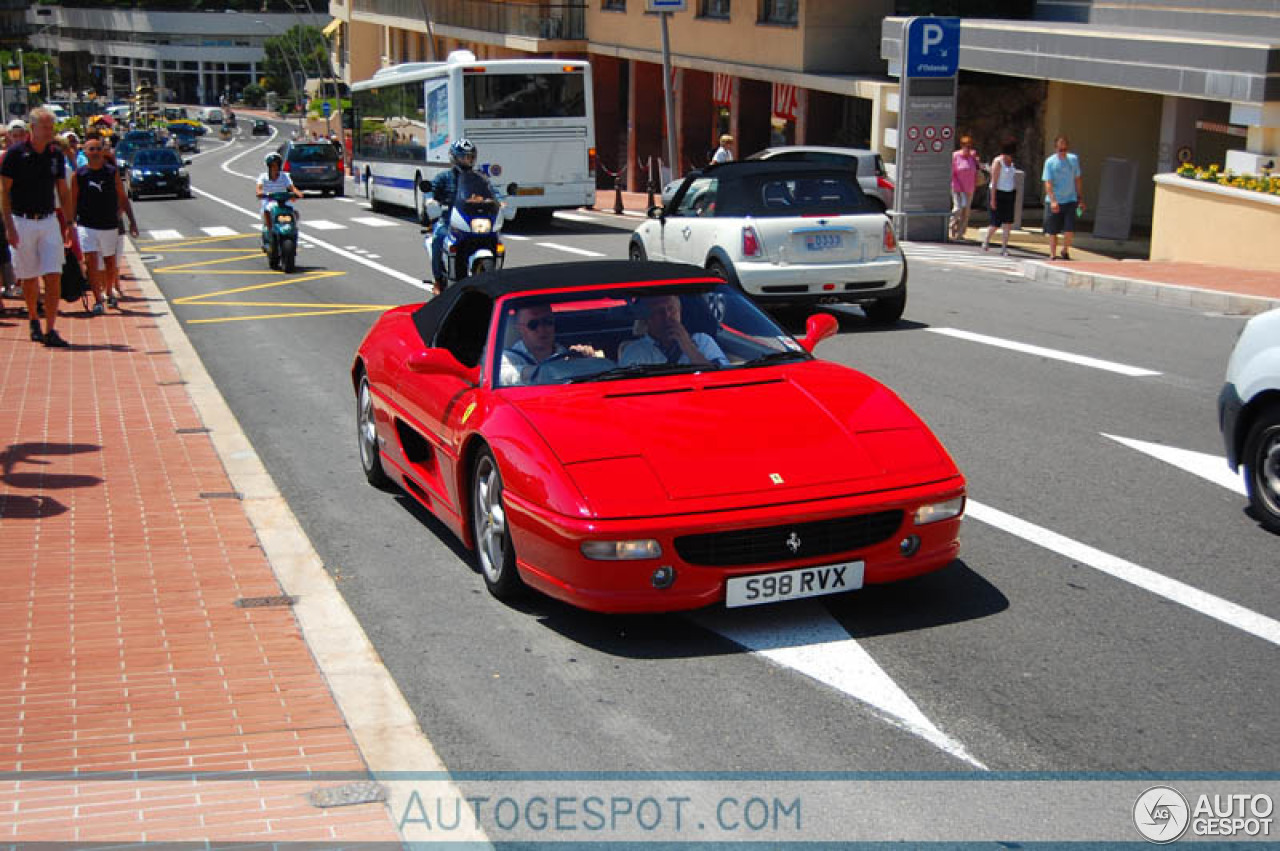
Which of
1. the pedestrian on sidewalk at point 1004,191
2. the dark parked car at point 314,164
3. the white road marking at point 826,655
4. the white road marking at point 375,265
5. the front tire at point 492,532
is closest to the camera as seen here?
the white road marking at point 826,655

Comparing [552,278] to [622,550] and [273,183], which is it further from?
[273,183]

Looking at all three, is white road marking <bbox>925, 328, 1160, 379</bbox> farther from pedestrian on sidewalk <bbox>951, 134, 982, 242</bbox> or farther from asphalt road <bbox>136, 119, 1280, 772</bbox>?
pedestrian on sidewalk <bbox>951, 134, 982, 242</bbox>

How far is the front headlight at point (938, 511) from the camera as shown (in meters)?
6.49

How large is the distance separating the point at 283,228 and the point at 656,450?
17.9 metres

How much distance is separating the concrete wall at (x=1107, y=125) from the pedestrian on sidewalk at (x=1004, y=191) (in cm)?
761

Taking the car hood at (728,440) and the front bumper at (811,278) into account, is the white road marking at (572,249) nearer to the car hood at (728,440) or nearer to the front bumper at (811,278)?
the front bumper at (811,278)

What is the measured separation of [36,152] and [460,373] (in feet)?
26.2

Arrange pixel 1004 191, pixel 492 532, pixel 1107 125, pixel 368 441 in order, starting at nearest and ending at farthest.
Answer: pixel 492 532, pixel 368 441, pixel 1004 191, pixel 1107 125

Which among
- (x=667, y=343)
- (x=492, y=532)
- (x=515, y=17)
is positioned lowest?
(x=492, y=532)

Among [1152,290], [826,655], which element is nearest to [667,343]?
[826,655]

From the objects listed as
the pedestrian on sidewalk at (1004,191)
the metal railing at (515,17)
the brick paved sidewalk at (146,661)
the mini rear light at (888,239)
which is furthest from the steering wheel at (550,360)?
the metal railing at (515,17)

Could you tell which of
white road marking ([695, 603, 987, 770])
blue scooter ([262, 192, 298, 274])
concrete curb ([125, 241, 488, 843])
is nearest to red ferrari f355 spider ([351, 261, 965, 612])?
white road marking ([695, 603, 987, 770])

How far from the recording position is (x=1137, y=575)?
709 centimetres

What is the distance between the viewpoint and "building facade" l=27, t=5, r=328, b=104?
566ft
